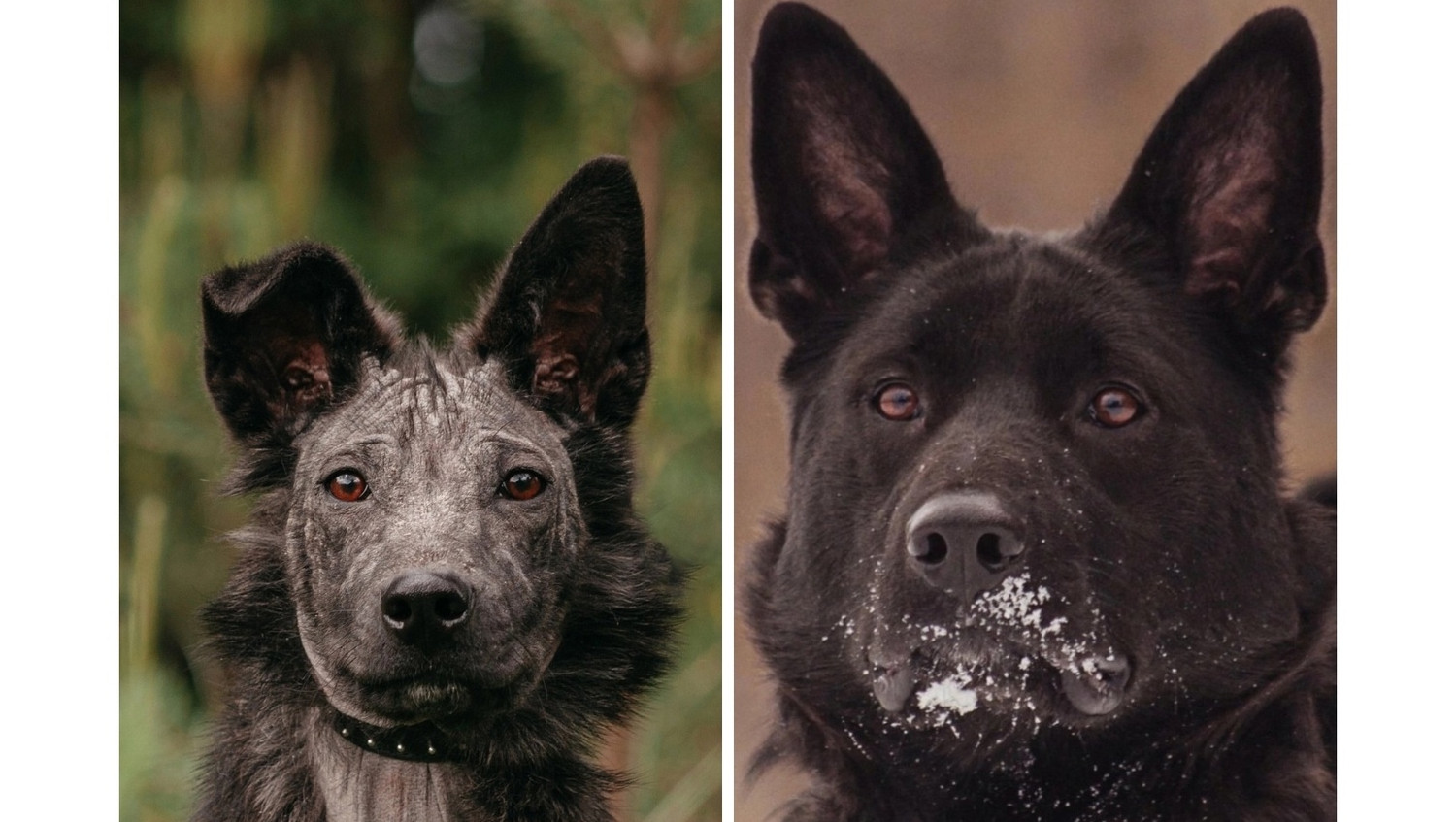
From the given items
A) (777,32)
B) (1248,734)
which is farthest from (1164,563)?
(777,32)

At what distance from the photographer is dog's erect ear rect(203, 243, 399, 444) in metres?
2.46

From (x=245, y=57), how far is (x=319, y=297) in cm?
73

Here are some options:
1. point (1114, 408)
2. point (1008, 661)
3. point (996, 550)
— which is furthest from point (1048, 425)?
point (1008, 661)

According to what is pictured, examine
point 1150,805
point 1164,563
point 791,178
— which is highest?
point 791,178

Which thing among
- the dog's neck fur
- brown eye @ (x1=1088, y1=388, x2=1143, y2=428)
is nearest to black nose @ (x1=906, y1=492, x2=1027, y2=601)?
brown eye @ (x1=1088, y1=388, x2=1143, y2=428)

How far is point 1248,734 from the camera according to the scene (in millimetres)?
2512

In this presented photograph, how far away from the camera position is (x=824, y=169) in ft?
8.89

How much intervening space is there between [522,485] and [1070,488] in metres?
0.80

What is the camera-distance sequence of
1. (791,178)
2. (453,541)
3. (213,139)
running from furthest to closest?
(213,139), (791,178), (453,541)

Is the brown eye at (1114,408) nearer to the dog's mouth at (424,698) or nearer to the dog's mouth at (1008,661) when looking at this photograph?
the dog's mouth at (1008,661)

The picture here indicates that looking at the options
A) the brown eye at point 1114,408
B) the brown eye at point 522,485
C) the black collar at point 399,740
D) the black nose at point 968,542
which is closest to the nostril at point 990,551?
the black nose at point 968,542

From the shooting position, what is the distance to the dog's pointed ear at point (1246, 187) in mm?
2518

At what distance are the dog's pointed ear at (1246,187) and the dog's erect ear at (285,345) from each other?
119cm

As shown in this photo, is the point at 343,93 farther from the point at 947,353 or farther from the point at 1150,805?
the point at 1150,805
